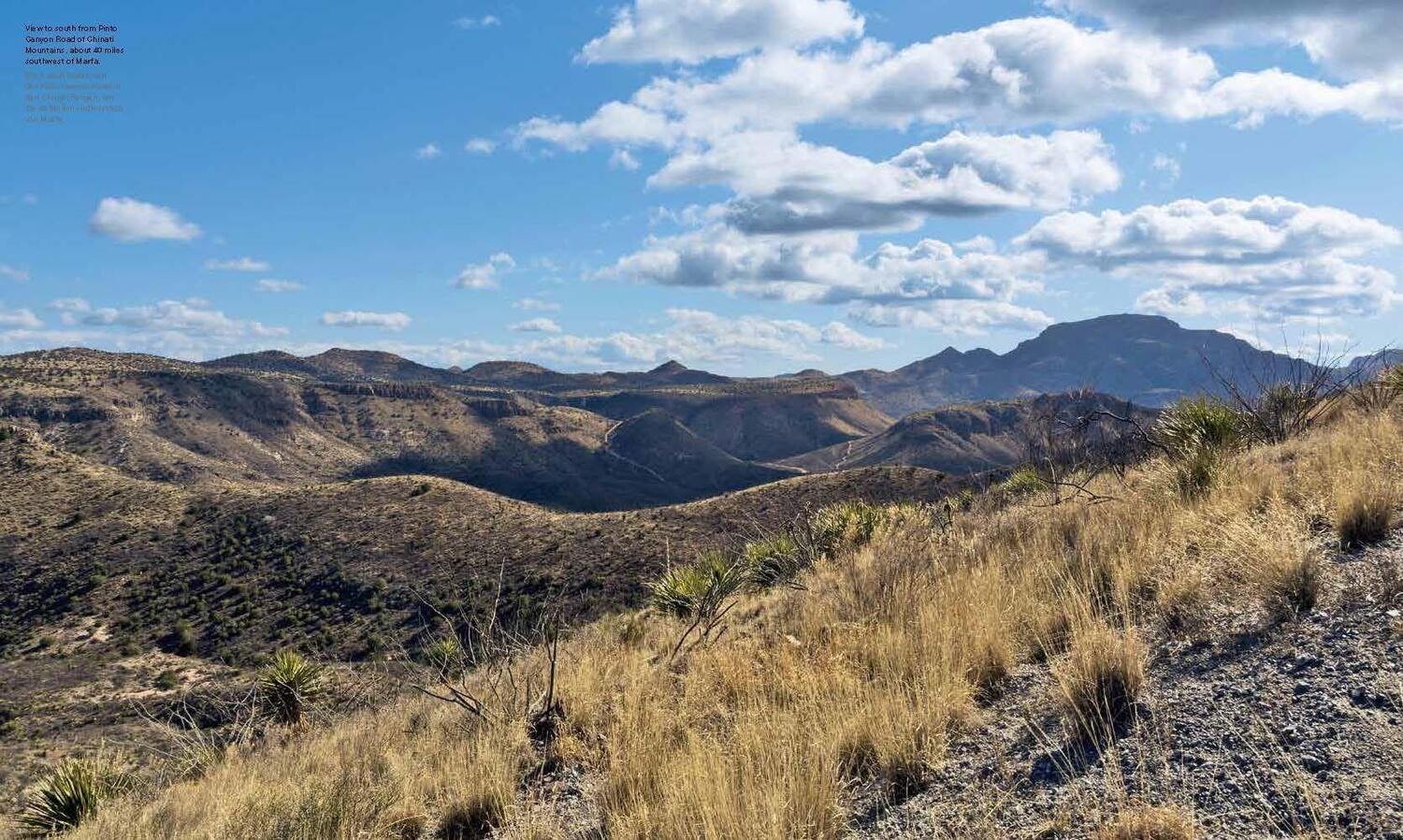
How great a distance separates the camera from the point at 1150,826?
7.80 feet

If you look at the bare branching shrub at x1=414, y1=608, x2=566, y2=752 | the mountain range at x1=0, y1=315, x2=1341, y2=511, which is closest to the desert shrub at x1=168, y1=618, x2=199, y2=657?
the bare branching shrub at x1=414, y1=608, x2=566, y2=752

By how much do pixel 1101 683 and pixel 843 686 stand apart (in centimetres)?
125

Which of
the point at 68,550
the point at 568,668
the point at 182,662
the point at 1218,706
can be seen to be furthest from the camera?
the point at 68,550

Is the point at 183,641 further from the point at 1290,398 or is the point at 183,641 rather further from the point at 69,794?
the point at 1290,398

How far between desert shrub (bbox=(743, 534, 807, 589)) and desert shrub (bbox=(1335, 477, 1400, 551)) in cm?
640

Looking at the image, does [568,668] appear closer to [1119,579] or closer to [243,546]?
[1119,579]

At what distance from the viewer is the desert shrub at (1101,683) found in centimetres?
311

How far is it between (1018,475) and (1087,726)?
11649mm

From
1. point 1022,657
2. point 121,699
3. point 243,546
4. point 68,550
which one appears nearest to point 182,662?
point 121,699

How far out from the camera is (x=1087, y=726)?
3.03 metres

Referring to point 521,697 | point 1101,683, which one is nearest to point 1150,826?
point 1101,683

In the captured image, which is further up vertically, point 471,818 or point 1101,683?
point 1101,683

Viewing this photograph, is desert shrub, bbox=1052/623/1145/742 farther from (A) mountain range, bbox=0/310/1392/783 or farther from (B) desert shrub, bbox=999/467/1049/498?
(B) desert shrub, bbox=999/467/1049/498

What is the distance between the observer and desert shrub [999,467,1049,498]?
11501 mm
